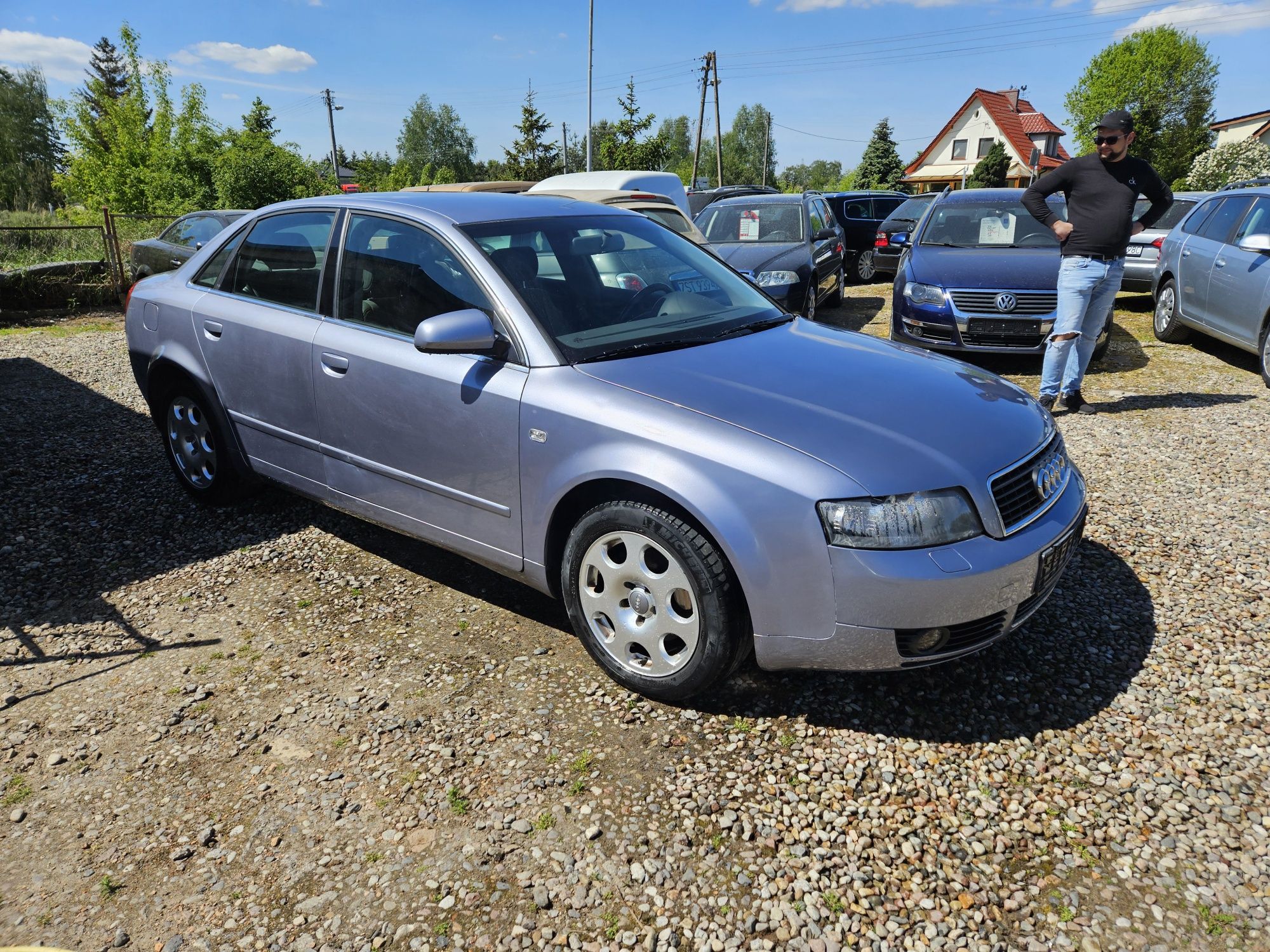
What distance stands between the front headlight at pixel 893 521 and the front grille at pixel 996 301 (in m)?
5.70

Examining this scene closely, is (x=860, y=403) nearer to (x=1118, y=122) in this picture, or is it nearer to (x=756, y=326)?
(x=756, y=326)

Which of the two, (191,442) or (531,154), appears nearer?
(191,442)

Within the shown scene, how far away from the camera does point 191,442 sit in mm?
4863

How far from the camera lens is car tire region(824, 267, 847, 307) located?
11508mm

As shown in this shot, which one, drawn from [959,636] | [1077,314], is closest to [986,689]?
[959,636]

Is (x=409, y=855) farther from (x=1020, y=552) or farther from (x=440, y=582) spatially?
(x=1020, y=552)

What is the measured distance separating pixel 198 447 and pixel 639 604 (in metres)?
3.19

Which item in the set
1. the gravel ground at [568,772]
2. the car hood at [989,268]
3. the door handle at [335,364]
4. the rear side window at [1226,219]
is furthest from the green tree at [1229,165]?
the door handle at [335,364]

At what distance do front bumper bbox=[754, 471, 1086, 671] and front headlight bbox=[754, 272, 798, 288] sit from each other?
6.41 metres

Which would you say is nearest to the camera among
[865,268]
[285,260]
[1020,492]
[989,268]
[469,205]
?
[1020,492]

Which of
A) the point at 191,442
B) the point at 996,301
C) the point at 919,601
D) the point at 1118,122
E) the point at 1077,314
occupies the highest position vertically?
the point at 1118,122

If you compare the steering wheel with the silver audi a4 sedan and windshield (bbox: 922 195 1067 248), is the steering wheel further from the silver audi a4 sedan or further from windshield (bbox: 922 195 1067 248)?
windshield (bbox: 922 195 1067 248)

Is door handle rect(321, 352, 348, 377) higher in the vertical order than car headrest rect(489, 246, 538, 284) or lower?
lower

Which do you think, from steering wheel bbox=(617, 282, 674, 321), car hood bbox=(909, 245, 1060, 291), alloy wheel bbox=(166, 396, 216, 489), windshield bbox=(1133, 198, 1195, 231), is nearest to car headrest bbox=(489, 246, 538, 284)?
steering wheel bbox=(617, 282, 674, 321)
